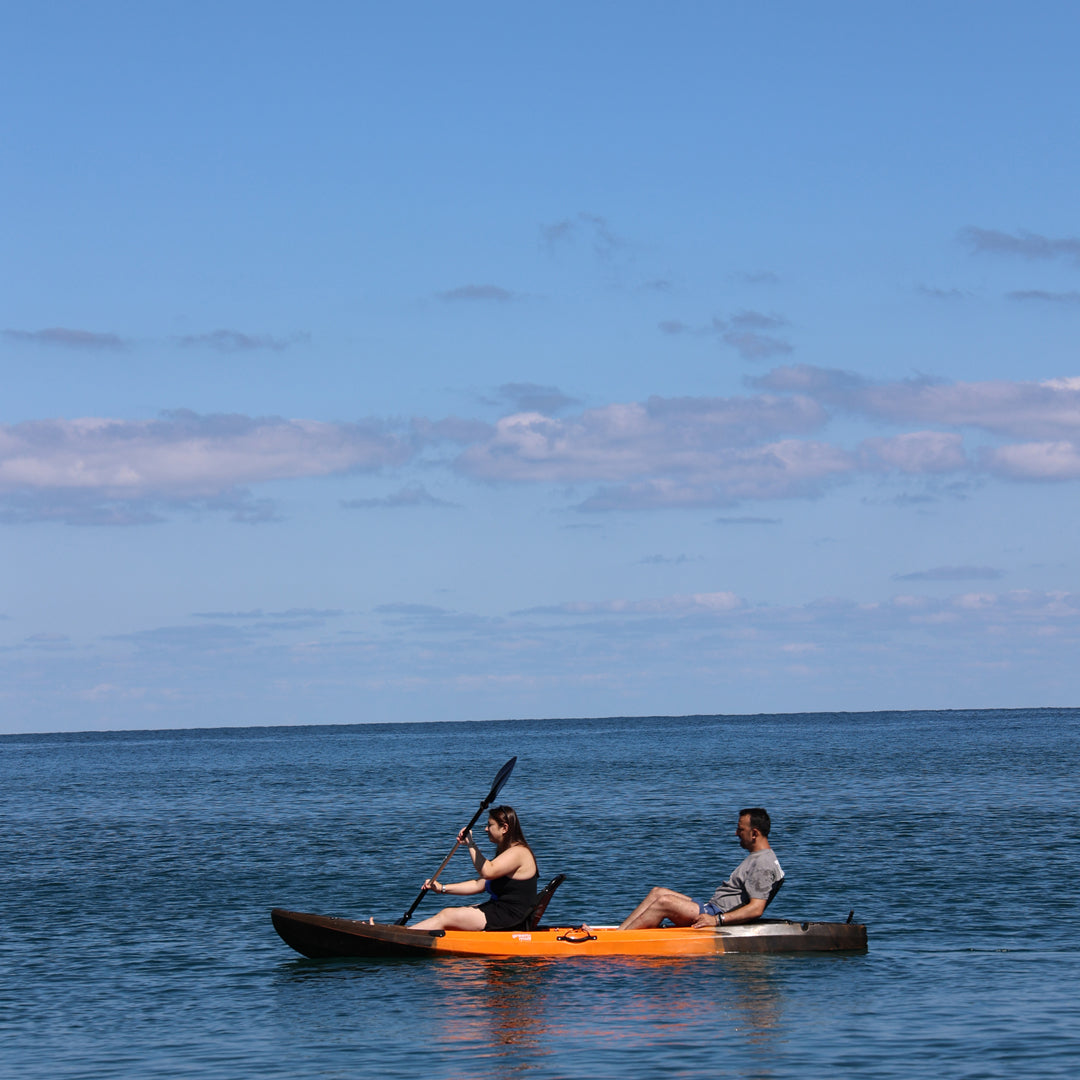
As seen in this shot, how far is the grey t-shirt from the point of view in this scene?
17.6 meters

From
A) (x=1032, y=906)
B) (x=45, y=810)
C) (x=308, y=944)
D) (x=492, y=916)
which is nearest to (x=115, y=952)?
(x=308, y=944)

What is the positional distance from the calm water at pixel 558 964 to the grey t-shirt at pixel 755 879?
0.76m

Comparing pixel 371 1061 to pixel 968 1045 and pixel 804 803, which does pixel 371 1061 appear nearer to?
pixel 968 1045

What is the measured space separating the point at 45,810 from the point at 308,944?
40.9 metres

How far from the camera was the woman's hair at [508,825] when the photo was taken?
17.3 meters

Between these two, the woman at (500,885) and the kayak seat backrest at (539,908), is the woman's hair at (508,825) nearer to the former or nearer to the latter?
the woman at (500,885)

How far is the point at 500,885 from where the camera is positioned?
1797 cm

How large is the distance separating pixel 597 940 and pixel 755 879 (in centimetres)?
208

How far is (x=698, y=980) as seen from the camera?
16812 mm

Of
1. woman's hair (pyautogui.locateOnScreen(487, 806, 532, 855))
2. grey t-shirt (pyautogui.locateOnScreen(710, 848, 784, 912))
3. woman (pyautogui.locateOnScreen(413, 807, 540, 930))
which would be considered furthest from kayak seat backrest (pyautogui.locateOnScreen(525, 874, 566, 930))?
grey t-shirt (pyautogui.locateOnScreen(710, 848, 784, 912))

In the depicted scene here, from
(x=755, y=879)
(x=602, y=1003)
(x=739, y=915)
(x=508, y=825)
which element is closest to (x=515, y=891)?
(x=508, y=825)

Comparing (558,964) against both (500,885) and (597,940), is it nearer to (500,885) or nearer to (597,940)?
(597,940)

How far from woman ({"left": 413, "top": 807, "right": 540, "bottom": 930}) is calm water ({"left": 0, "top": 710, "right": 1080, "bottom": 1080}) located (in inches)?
21.1

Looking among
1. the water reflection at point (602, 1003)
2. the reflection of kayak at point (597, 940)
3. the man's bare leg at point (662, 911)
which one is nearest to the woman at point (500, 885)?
the reflection of kayak at point (597, 940)
